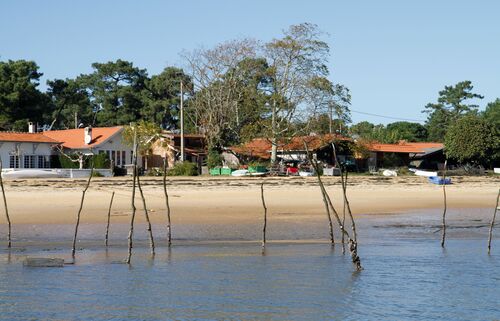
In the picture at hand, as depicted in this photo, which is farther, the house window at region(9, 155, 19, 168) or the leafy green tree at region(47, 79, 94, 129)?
the leafy green tree at region(47, 79, 94, 129)

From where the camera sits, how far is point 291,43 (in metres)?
62.6

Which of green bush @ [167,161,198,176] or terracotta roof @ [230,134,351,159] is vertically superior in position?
terracotta roof @ [230,134,351,159]

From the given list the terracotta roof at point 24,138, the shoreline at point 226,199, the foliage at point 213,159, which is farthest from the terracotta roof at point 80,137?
the shoreline at point 226,199

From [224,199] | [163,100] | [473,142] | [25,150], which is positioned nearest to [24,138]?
[25,150]

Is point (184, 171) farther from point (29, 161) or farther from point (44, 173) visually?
point (29, 161)

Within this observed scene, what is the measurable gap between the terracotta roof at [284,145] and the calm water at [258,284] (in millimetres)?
38928

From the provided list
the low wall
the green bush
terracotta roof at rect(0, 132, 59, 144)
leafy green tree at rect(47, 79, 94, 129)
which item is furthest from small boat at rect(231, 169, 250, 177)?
leafy green tree at rect(47, 79, 94, 129)

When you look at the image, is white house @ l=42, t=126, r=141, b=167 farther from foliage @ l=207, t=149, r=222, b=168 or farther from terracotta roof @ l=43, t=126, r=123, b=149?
foliage @ l=207, t=149, r=222, b=168

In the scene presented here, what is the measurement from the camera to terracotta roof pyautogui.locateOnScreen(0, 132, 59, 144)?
58.3 metres

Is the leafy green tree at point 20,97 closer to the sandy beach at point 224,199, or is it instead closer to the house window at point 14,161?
the house window at point 14,161

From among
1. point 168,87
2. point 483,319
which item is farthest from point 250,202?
point 168,87

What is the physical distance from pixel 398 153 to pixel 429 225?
48.7 meters

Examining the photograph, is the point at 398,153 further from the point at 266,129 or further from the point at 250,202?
the point at 250,202

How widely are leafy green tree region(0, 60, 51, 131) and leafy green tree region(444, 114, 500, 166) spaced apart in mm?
42528
